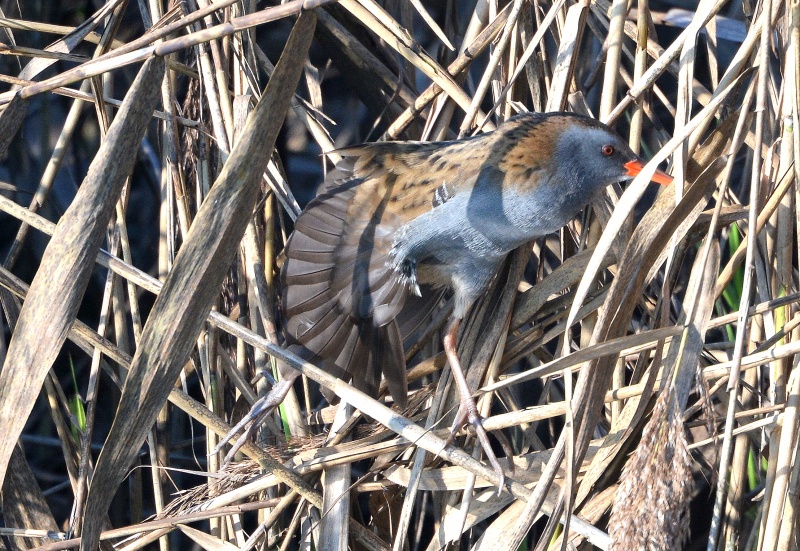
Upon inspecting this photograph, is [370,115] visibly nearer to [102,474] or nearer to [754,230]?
[754,230]

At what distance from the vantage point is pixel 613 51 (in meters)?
1.52

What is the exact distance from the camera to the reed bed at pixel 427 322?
98cm

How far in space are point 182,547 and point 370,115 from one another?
1.38 meters

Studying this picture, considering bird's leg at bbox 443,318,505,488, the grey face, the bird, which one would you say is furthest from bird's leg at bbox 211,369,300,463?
the grey face

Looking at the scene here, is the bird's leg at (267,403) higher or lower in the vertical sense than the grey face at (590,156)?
lower

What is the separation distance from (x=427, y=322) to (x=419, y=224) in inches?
14.3

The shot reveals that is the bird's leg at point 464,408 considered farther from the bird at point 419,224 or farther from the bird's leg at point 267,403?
the bird's leg at point 267,403

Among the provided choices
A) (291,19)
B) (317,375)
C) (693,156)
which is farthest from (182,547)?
(693,156)

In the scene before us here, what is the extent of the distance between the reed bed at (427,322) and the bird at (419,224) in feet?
0.24

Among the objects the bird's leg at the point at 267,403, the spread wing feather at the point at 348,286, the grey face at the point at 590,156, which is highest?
the grey face at the point at 590,156

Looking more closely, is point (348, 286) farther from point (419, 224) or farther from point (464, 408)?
point (464, 408)

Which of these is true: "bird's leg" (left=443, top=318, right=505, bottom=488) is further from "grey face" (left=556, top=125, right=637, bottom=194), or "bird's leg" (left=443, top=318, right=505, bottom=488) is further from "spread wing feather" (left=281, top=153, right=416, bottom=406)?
"grey face" (left=556, top=125, right=637, bottom=194)

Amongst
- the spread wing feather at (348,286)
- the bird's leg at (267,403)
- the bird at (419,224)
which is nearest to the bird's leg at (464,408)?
the bird at (419,224)

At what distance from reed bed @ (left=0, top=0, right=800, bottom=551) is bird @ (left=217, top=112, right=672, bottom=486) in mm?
72
